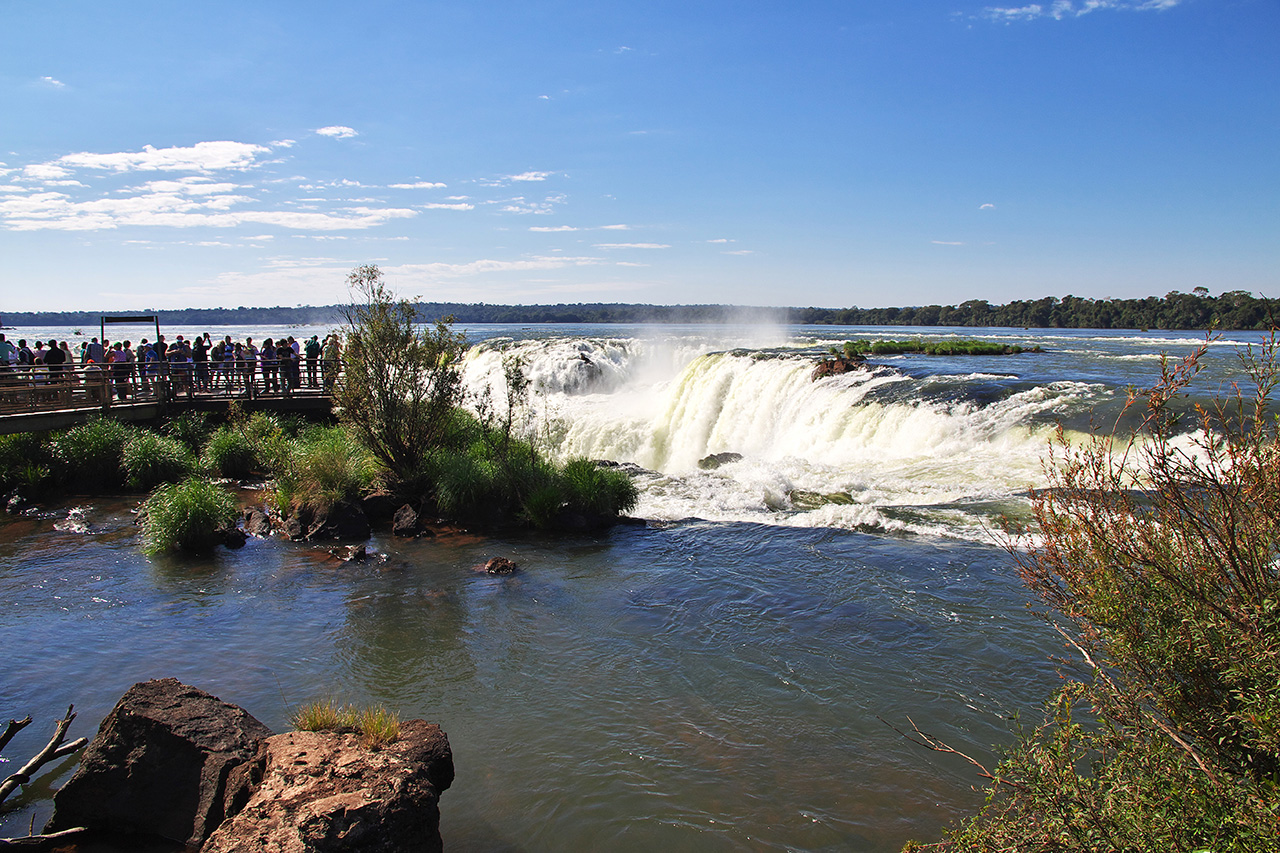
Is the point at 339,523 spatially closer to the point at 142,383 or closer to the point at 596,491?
the point at 596,491

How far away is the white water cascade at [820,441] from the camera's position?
523 inches

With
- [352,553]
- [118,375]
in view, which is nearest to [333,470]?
[352,553]

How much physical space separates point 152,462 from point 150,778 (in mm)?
12486

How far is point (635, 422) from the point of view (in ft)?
78.4

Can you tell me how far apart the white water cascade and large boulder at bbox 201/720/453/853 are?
9.20 metres

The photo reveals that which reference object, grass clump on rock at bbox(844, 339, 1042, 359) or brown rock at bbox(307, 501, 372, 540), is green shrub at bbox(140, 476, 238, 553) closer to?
brown rock at bbox(307, 501, 372, 540)

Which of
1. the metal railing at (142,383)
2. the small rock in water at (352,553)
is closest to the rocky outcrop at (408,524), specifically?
the small rock in water at (352,553)

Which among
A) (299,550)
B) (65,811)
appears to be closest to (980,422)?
(299,550)

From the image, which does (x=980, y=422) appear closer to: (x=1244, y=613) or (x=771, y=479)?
(x=771, y=479)

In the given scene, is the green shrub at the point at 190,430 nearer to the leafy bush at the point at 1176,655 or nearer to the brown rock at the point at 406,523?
the brown rock at the point at 406,523

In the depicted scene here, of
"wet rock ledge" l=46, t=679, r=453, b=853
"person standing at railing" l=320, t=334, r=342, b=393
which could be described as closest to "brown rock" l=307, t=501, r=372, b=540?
"person standing at railing" l=320, t=334, r=342, b=393

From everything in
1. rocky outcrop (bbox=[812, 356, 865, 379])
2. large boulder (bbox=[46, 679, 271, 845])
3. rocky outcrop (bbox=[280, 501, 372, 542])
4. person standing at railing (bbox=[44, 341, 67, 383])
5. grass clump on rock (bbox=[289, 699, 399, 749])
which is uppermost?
person standing at railing (bbox=[44, 341, 67, 383])

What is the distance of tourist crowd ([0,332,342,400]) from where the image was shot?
684 inches

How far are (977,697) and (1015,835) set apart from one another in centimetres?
353
